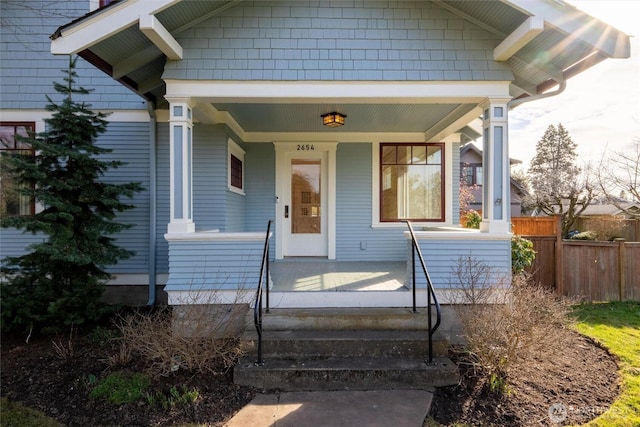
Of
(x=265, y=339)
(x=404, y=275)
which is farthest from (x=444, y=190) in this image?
(x=265, y=339)

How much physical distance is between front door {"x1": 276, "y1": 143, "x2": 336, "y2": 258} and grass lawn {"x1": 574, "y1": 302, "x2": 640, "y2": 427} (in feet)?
13.2

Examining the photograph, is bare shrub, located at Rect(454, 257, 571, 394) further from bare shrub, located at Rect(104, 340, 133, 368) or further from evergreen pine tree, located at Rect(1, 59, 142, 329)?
evergreen pine tree, located at Rect(1, 59, 142, 329)

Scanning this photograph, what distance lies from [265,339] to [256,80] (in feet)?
9.44

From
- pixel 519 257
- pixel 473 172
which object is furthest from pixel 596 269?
pixel 473 172

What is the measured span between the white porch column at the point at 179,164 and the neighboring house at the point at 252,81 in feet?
0.05

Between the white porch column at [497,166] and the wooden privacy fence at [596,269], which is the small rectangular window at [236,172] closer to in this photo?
the white porch column at [497,166]

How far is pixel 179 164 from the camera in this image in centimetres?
396

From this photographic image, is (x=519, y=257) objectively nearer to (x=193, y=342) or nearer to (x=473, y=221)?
(x=473, y=221)

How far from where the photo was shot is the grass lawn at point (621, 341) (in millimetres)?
2744

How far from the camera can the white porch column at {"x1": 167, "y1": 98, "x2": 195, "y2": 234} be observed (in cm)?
394

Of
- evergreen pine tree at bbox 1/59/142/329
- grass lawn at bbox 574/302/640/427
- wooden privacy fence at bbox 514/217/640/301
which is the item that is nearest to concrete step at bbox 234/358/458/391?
grass lawn at bbox 574/302/640/427

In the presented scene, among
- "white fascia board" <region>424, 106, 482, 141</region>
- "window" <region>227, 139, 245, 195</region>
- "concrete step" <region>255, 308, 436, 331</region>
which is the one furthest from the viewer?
"window" <region>227, 139, 245, 195</region>

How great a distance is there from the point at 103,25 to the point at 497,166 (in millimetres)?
4560

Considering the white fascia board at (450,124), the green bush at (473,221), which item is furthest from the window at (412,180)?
the green bush at (473,221)
